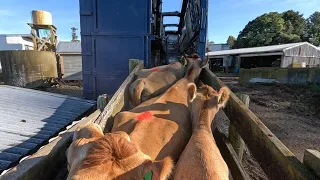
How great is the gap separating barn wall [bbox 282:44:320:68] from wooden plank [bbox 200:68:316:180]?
28663 millimetres

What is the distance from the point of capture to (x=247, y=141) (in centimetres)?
185

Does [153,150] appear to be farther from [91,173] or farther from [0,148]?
[0,148]

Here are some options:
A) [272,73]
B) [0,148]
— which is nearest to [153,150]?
[0,148]

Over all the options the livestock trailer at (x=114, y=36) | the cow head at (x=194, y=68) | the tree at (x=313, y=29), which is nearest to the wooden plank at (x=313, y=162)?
the cow head at (x=194, y=68)

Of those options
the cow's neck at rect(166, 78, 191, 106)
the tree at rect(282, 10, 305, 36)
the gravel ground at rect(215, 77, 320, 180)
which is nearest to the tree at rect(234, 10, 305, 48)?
the tree at rect(282, 10, 305, 36)

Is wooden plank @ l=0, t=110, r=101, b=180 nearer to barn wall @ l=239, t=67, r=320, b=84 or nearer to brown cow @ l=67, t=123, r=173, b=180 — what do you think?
brown cow @ l=67, t=123, r=173, b=180

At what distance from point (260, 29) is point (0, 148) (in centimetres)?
4710

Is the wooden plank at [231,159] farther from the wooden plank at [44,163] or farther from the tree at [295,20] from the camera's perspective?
the tree at [295,20]

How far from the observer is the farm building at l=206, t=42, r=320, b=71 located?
26.9m

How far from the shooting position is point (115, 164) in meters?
1.25

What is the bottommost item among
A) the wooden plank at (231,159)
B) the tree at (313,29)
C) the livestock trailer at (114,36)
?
the wooden plank at (231,159)

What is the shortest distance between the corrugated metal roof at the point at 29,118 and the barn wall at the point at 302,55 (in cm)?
2745

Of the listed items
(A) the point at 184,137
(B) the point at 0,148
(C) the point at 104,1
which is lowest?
(B) the point at 0,148

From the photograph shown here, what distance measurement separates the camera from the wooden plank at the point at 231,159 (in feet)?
6.03
